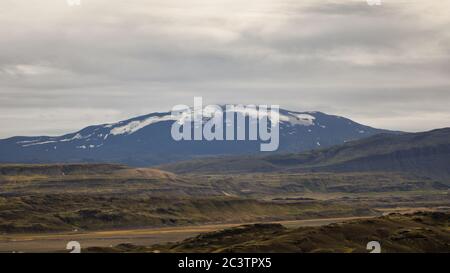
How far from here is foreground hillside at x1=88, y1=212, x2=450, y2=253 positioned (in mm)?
155375

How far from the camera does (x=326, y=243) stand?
528 ft

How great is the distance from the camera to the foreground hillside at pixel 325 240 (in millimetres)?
155375

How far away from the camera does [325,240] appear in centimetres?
16300
